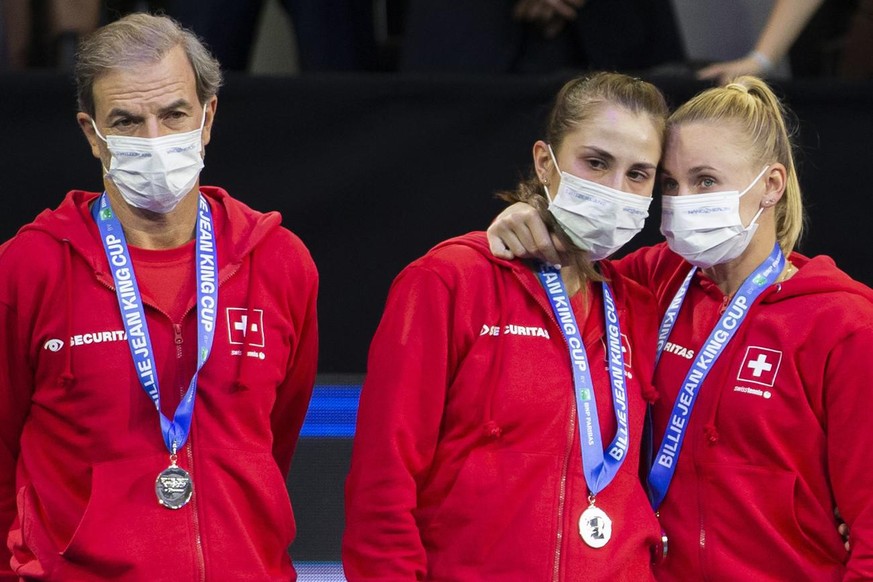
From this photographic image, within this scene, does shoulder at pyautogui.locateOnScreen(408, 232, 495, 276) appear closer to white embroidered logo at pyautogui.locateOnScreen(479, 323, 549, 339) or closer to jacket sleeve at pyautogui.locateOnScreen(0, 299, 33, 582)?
white embroidered logo at pyautogui.locateOnScreen(479, 323, 549, 339)

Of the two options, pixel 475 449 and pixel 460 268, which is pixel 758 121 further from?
pixel 475 449

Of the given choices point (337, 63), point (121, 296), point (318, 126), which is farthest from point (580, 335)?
point (337, 63)

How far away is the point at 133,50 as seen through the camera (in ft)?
9.18

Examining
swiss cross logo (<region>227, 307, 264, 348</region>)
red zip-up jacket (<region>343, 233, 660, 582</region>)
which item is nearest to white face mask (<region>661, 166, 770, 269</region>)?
red zip-up jacket (<region>343, 233, 660, 582</region>)

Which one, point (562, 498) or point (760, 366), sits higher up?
point (760, 366)

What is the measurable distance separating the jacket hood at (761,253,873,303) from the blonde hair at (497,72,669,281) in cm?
37

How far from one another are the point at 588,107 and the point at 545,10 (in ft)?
3.45

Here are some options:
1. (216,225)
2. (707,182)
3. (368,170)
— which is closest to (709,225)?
(707,182)

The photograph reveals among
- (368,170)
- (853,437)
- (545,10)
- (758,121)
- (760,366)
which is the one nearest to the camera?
(853,437)

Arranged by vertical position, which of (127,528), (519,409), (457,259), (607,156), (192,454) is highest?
(607,156)

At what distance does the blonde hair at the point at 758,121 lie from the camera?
2961mm

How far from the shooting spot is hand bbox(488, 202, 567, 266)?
2836 mm

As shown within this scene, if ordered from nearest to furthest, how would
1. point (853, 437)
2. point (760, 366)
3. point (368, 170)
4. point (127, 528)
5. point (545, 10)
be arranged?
point (127, 528)
point (853, 437)
point (760, 366)
point (368, 170)
point (545, 10)

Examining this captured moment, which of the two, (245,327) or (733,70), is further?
(733,70)
